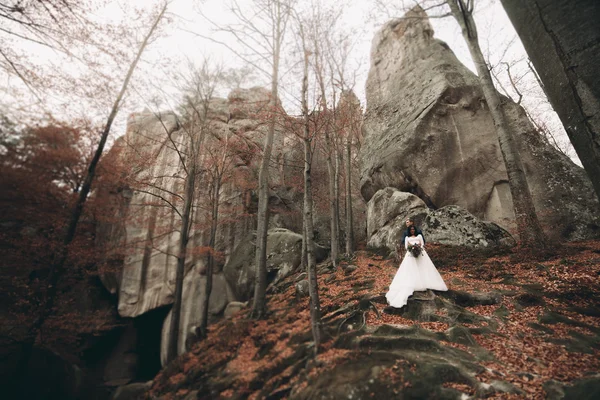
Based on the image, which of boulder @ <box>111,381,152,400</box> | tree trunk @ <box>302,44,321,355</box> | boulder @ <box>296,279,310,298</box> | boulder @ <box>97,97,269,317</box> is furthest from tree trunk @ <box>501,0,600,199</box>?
boulder @ <box>97,97,269,317</box>

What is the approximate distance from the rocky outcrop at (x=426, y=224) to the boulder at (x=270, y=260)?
3672 millimetres

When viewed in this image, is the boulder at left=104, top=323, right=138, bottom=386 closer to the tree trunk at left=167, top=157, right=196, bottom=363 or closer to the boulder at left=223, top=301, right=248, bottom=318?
the boulder at left=223, top=301, right=248, bottom=318

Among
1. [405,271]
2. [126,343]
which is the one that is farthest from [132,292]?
[405,271]

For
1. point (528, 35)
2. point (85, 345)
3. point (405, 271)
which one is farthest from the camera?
point (85, 345)

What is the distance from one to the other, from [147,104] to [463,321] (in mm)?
13350

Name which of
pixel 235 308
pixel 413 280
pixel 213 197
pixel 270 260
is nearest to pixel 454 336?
pixel 413 280

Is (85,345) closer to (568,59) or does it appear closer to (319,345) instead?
(319,345)

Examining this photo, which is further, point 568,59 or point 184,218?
point 184,218

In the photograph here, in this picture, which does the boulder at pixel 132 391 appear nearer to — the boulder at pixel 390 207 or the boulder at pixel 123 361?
the boulder at pixel 123 361

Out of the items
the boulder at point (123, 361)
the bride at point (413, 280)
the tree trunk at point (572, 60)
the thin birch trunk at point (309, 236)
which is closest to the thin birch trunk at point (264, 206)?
the thin birch trunk at point (309, 236)

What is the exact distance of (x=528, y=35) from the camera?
1.23 m

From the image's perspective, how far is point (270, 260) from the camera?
1385 centimetres

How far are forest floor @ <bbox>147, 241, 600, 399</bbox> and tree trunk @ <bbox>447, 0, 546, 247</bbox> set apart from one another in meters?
0.74

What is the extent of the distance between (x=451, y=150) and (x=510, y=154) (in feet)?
14.7
